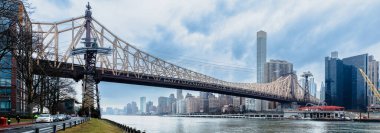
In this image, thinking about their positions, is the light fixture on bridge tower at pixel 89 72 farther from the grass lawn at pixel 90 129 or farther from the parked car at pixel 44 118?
the grass lawn at pixel 90 129

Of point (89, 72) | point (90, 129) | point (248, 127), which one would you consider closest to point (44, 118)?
point (90, 129)

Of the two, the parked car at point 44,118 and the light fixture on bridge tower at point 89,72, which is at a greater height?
the light fixture on bridge tower at point 89,72

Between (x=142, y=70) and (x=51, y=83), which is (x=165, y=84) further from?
(x=51, y=83)

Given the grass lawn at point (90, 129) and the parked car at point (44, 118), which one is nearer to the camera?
the grass lawn at point (90, 129)

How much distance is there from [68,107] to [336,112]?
12796cm

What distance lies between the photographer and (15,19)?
3506 cm

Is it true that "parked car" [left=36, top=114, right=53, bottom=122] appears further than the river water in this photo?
No

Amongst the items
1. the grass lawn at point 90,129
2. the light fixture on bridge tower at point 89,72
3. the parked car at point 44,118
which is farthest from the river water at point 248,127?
the grass lawn at point 90,129

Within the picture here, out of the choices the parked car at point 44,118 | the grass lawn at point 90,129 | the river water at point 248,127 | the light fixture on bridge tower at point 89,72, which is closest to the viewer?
the grass lawn at point 90,129

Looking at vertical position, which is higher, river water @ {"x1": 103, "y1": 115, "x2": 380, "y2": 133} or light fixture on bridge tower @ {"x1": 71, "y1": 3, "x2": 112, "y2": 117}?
light fixture on bridge tower @ {"x1": 71, "y1": 3, "x2": 112, "y2": 117}

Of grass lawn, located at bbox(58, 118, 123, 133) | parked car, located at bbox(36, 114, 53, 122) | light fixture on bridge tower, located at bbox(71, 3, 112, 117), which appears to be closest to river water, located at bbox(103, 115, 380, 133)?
light fixture on bridge tower, located at bbox(71, 3, 112, 117)

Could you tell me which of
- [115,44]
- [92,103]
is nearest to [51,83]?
[92,103]

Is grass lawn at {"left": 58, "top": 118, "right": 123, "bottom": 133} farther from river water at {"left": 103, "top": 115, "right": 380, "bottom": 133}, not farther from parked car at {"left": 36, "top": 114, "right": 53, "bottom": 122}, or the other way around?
river water at {"left": 103, "top": 115, "right": 380, "bottom": 133}

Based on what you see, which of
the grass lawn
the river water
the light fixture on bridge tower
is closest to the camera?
the grass lawn
